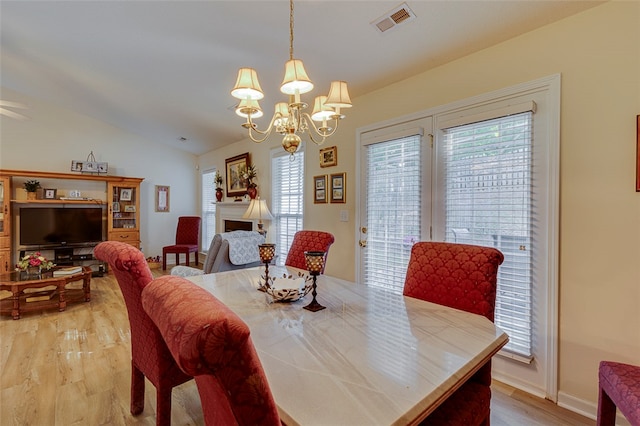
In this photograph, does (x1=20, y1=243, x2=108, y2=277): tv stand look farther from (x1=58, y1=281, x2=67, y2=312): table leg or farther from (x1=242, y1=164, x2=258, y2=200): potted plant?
(x1=242, y1=164, x2=258, y2=200): potted plant

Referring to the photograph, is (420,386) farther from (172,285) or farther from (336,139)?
A: (336,139)

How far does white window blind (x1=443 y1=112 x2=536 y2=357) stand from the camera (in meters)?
2.03

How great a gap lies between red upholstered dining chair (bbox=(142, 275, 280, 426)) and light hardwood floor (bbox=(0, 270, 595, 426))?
5.27 ft

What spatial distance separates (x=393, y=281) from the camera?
9.31ft

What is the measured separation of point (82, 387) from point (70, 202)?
4.28 metres

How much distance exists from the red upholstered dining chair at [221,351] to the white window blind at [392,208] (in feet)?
7.52

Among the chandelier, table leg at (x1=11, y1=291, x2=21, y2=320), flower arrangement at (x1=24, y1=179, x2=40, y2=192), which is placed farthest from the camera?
flower arrangement at (x1=24, y1=179, x2=40, y2=192)

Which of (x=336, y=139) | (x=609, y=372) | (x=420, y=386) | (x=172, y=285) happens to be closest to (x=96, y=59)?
(x=336, y=139)

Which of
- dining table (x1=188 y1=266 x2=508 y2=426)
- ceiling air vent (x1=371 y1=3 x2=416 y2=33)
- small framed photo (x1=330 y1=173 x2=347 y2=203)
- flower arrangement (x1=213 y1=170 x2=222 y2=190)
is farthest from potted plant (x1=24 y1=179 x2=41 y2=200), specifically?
ceiling air vent (x1=371 y1=3 x2=416 y2=33)

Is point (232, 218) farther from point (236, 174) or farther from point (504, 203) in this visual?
point (504, 203)

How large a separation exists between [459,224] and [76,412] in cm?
282

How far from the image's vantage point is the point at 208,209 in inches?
252

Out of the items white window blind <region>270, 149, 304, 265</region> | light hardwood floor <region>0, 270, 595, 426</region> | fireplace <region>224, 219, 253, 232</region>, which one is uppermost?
white window blind <region>270, 149, 304, 265</region>

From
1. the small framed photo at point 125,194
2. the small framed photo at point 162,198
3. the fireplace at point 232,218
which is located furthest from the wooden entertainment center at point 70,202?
the fireplace at point 232,218
